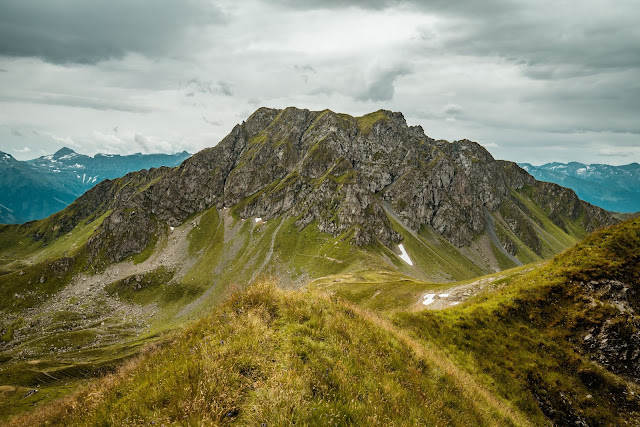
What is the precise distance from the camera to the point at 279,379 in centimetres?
644

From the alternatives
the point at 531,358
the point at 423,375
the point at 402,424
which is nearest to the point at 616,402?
the point at 531,358

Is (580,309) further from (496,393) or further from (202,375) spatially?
(202,375)

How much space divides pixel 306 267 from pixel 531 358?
154m

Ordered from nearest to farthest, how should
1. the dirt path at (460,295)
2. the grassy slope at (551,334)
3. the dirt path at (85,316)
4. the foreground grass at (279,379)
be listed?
the foreground grass at (279,379) → the grassy slope at (551,334) → the dirt path at (460,295) → the dirt path at (85,316)

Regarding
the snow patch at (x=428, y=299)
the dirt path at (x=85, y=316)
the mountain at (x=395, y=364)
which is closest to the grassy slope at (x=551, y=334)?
the mountain at (x=395, y=364)

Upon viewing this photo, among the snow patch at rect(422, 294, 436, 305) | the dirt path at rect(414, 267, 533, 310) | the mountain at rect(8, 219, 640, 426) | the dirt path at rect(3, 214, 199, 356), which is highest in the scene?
the mountain at rect(8, 219, 640, 426)

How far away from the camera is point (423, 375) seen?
977 centimetres

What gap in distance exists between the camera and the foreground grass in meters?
5.82

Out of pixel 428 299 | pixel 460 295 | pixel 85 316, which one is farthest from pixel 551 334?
pixel 85 316

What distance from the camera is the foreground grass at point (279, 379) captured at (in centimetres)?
582

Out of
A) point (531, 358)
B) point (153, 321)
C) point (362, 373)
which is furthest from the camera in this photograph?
point (153, 321)

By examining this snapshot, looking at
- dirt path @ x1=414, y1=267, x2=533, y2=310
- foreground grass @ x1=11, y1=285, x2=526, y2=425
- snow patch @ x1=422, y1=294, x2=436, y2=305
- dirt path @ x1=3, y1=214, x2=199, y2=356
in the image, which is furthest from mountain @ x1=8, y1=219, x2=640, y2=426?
dirt path @ x1=3, y1=214, x2=199, y2=356

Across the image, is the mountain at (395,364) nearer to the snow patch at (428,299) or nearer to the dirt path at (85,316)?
the snow patch at (428,299)

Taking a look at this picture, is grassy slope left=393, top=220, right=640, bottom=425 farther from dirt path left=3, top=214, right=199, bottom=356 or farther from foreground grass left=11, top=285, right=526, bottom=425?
dirt path left=3, top=214, right=199, bottom=356
